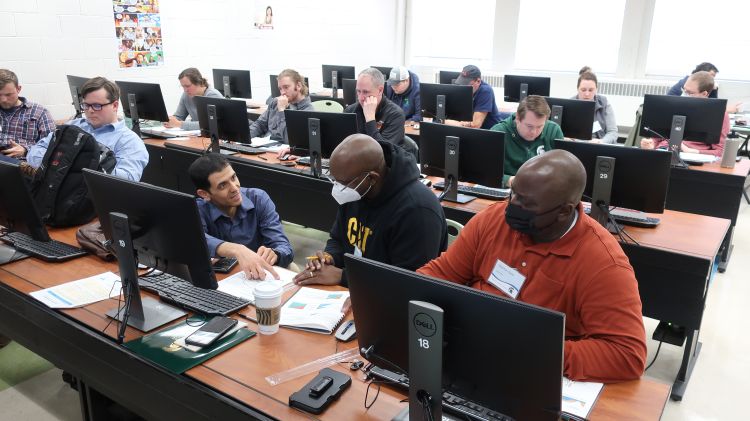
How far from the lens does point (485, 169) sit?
122 inches

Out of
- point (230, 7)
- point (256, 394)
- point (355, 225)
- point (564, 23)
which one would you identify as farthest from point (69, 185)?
point (564, 23)

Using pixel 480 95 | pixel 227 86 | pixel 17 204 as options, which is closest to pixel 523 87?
pixel 480 95

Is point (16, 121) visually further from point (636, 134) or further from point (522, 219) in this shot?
point (636, 134)

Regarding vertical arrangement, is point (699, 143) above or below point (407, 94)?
below

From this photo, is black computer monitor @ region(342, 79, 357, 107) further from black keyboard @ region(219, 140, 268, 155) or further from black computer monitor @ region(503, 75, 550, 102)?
black keyboard @ region(219, 140, 268, 155)

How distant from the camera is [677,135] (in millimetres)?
3805

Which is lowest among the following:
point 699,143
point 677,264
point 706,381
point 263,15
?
point 706,381

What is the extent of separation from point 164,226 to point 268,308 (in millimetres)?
398

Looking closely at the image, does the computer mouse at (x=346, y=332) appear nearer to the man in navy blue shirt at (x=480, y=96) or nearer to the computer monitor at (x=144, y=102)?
the computer monitor at (x=144, y=102)

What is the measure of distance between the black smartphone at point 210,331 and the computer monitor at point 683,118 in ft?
10.9

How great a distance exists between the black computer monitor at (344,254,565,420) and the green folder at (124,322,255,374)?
63 centimetres

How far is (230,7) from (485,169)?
16.8 feet

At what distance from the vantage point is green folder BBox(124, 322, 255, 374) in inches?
62.0

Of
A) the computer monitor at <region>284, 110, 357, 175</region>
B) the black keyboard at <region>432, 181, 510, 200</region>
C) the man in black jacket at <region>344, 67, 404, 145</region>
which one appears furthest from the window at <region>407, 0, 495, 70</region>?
the black keyboard at <region>432, 181, 510, 200</region>
